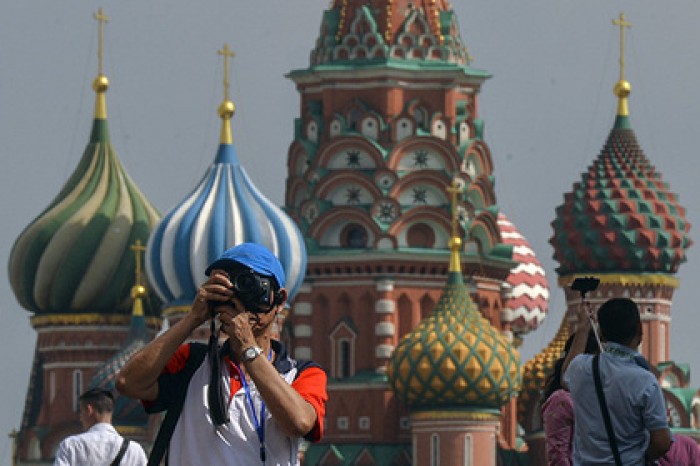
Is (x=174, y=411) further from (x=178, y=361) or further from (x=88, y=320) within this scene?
(x=88, y=320)

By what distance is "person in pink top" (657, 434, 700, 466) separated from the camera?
13.0m

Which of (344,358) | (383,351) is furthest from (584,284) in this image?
(344,358)

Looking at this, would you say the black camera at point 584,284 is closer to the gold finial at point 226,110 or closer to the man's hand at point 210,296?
the man's hand at point 210,296

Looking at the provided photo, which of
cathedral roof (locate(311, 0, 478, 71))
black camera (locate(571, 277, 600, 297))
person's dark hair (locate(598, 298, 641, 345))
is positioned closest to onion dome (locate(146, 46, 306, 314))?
cathedral roof (locate(311, 0, 478, 71))

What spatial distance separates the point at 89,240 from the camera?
58406 mm

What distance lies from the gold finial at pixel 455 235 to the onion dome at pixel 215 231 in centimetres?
256

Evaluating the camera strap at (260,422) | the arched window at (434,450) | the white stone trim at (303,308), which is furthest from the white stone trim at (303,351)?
the camera strap at (260,422)

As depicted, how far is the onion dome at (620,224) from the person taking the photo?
54656 mm

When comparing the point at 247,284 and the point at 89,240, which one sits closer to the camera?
the point at 247,284

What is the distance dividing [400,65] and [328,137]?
1747 mm

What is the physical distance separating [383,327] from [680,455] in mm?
40748

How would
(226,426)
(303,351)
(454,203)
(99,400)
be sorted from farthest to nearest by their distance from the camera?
(303,351) < (454,203) < (99,400) < (226,426)

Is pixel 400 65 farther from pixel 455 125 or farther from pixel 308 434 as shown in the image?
pixel 308 434

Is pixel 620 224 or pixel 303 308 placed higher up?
pixel 620 224
